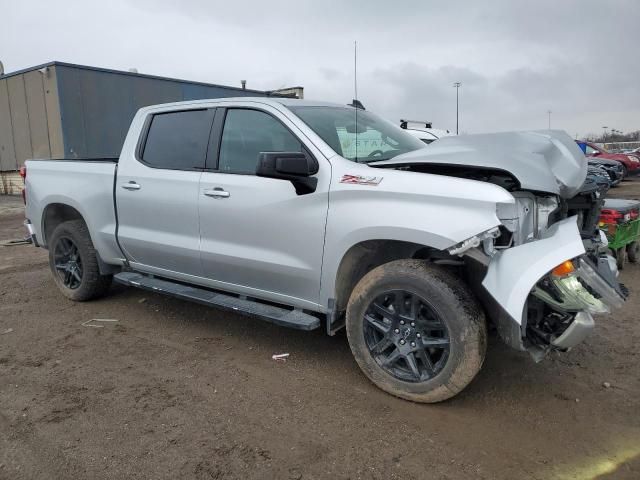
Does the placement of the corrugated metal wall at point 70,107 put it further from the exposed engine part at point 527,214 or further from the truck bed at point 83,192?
the exposed engine part at point 527,214

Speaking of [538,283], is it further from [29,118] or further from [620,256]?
A: [29,118]

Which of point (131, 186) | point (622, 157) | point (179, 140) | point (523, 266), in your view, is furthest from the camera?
point (622, 157)

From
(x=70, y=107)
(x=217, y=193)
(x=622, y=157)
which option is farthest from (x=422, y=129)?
(x=622, y=157)

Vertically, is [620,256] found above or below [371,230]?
below

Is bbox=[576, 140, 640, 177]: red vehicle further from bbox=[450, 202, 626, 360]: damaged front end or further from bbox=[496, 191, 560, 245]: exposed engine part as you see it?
bbox=[450, 202, 626, 360]: damaged front end

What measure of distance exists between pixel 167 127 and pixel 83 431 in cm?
263

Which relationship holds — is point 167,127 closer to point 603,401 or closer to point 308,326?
point 308,326

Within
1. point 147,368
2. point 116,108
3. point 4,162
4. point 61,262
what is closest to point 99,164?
point 61,262

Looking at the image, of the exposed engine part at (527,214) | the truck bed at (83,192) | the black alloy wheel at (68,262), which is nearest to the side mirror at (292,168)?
the exposed engine part at (527,214)

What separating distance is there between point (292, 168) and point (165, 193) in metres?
1.52

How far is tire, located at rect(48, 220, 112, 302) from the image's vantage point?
17.5 ft

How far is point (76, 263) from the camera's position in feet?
18.2

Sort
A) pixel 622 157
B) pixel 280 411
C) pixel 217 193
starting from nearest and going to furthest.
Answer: pixel 280 411
pixel 217 193
pixel 622 157

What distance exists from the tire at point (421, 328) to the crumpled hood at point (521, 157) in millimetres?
676
